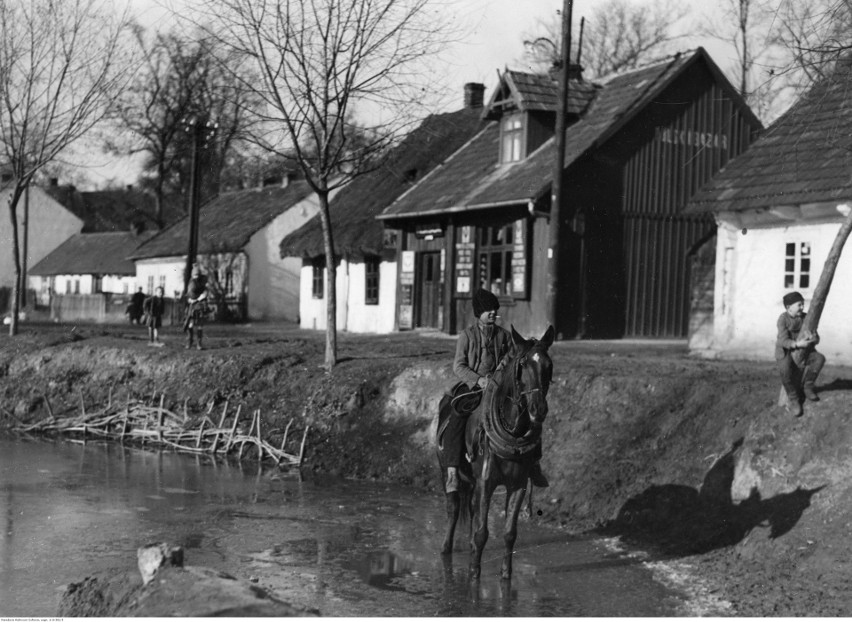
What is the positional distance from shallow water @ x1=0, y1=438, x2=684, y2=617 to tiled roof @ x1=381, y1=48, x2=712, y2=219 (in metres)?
12.6

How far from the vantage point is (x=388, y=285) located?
35.5 meters

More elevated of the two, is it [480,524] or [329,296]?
[329,296]

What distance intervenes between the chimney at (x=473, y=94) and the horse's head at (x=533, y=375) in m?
30.6

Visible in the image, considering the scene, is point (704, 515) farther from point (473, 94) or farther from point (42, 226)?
point (42, 226)

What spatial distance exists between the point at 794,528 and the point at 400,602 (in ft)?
13.5

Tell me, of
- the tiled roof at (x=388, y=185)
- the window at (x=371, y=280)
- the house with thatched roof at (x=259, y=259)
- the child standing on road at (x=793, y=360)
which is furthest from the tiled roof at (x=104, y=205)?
the child standing on road at (x=793, y=360)

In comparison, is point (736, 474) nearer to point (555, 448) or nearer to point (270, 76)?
point (555, 448)

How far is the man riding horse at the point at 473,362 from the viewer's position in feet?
38.2

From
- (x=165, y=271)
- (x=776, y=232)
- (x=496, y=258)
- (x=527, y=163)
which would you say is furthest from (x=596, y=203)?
(x=165, y=271)

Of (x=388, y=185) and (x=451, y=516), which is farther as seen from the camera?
(x=388, y=185)

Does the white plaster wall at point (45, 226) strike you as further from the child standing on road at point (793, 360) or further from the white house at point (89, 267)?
the child standing on road at point (793, 360)

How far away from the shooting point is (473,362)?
11680 mm

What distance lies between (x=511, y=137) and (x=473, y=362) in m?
20.8

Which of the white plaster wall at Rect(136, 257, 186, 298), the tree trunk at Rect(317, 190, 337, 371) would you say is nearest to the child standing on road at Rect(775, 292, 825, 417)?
the tree trunk at Rect(317, 190, 337, 371)
